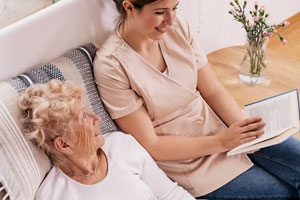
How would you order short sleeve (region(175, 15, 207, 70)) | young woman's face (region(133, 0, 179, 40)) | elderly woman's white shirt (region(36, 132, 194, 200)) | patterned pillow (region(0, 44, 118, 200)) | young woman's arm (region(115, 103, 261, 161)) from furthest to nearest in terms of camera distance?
short sleeve (region(175, 15, 207, 70)) → young woman's arm (region(115, 103, 261, 161)) → young woman's face (region(133, 0, 179, 40)) → elderly woman's white shirt (region(36, 132, 194, 200)) → patterned pillow (region(0, 44, 118, 200))

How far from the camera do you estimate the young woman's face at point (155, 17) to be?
1.43 meters

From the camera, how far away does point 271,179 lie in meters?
1.59

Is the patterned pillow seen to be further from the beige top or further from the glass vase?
the glass vase

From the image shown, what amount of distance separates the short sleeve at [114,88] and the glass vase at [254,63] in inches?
31.7

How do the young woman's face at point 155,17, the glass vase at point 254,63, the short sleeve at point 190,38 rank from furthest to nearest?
the glass vase at point 254,63 < the short sleeve at point 190,38 < the young woman's face at point 155,17

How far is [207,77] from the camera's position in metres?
1.78

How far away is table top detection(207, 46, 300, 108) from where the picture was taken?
2090mm

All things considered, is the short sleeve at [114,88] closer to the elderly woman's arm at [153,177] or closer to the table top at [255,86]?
the elderly woman's arm at [153,177]

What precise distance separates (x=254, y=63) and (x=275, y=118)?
68cm

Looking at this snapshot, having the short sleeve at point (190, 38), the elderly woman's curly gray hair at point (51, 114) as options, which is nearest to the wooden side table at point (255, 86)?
the short sleeve at point (190, 38)

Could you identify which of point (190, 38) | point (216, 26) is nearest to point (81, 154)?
point (190, 38)

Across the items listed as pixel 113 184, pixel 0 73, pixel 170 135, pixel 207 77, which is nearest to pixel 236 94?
pixel 207 77

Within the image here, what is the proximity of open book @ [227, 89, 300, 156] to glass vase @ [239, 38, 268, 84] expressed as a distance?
1.88 feet

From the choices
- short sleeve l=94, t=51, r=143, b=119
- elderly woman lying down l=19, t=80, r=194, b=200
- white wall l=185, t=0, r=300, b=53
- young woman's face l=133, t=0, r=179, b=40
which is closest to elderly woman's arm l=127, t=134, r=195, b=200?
elderly woman lying down l=19, t=80, r=194, b=200
